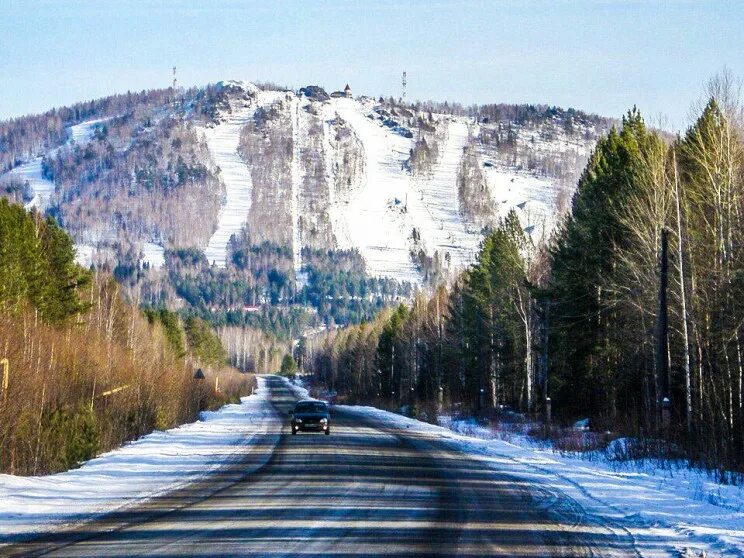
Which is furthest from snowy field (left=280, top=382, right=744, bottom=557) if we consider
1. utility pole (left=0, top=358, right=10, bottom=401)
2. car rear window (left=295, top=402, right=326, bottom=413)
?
car rear window (left=295, top=402, right=326, bottom=413)

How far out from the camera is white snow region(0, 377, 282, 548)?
14852 millimetres

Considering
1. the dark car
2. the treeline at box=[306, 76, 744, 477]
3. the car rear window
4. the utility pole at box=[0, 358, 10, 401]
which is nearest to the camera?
the utility pole at box=[0, 358, 10, 401]

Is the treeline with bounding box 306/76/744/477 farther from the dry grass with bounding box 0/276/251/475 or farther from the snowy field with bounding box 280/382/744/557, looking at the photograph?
the dry grass with bounding box 0/276/251/475

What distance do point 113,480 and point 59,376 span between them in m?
11.4

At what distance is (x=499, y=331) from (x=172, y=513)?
50419mm

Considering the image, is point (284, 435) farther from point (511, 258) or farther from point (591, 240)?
point (511, 258)

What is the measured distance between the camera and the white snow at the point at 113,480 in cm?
1485

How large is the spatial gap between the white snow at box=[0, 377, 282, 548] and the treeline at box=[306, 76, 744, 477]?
40.5 ft

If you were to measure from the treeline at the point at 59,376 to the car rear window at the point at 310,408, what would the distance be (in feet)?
19.2

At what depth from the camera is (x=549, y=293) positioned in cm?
4906

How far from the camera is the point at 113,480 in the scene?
817 inches

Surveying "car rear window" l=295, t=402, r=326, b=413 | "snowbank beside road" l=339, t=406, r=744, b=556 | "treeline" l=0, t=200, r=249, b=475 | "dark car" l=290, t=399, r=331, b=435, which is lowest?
"dark car" l=290, t=399, r=331, b=435

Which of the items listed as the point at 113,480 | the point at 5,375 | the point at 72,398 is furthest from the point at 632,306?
the point at 5,375

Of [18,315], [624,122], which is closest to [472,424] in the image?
[624,122]
